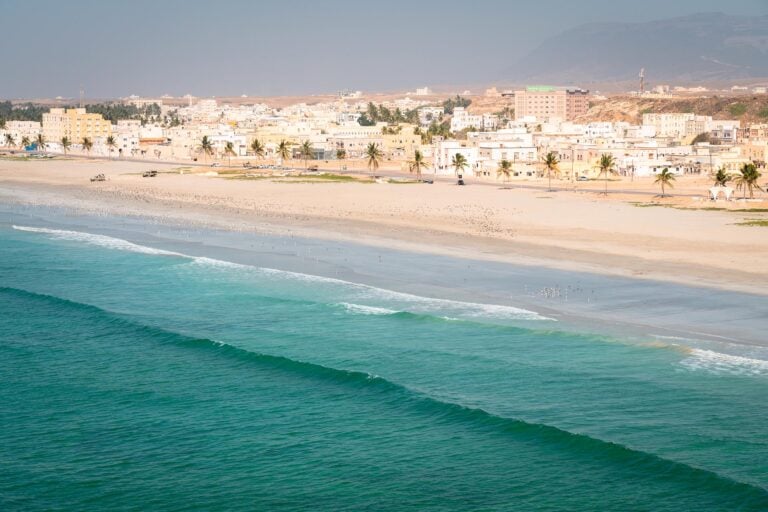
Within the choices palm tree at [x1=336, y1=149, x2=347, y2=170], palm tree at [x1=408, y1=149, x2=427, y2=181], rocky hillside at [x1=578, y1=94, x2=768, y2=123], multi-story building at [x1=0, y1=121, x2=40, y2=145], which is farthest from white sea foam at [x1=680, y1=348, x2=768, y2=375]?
multi-story building at [x1=0, y1=121, x2=40, y2=145]

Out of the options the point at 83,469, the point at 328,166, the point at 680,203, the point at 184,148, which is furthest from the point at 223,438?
the point at 184,148

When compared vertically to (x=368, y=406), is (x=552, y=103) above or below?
above

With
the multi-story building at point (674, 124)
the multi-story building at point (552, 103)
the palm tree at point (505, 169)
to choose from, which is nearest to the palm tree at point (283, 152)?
the palm tree at point (505, 169)

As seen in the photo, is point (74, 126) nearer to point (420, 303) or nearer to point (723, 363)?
point (420, 303)

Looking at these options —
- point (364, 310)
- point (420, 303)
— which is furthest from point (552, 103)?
point (364, 310)

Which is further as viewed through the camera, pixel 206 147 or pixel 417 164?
pixel 206 147

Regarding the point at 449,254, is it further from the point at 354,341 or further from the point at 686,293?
the point at 354,341

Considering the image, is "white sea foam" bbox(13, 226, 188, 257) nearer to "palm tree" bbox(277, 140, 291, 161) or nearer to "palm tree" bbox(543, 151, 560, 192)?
"palm tree" bbox(543, 151, 560, 192)
